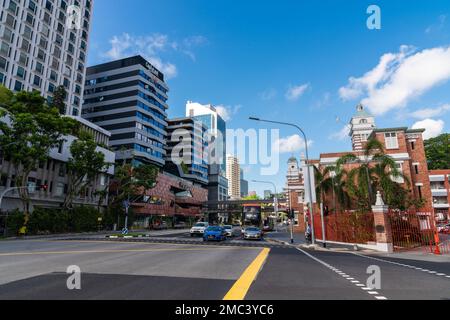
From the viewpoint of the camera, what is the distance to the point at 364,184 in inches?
902

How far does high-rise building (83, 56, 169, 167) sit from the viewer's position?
68000 millimetres

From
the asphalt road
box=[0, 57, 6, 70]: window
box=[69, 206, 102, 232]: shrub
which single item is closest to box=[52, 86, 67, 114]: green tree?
box=[0, 57, 6, 70]: window

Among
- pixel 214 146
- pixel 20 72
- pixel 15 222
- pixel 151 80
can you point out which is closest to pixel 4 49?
pixel 20 72

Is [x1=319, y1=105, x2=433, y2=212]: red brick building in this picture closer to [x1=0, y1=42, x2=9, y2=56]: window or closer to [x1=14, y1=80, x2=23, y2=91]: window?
[x1=14, y1=80, x2=23, y2=91]: window

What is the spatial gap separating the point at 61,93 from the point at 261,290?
187 feet

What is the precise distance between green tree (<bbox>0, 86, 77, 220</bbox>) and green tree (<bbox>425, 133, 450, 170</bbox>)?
70638mm

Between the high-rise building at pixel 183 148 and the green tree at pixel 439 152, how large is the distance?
6671 centimetres

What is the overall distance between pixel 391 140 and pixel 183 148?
72.3 meters

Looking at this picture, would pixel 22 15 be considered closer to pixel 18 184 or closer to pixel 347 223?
pixel 18 184

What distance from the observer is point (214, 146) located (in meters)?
140

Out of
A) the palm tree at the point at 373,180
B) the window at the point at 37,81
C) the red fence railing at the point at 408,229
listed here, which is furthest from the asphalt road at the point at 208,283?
the window at the point at 37,81

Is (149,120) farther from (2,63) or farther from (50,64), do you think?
(2,63)

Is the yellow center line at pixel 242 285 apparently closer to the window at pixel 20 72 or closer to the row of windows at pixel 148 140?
the window at pixel 20 72

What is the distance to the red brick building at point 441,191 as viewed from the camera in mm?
54156
